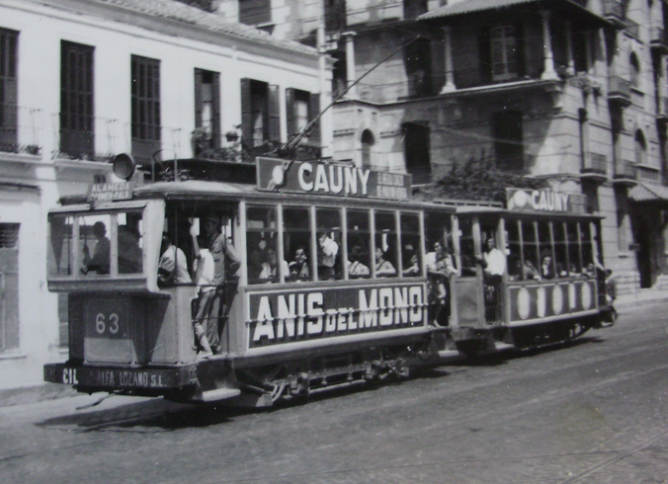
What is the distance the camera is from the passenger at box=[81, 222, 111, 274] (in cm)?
1005

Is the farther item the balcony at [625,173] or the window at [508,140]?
the balcony at [625,173]

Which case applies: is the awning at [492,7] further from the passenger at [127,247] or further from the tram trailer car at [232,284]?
the passenger at [127,247]

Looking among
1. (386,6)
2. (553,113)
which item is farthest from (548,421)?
(386,6)

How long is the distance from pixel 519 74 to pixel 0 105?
64.8 ft

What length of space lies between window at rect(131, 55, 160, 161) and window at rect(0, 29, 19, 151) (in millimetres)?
2722

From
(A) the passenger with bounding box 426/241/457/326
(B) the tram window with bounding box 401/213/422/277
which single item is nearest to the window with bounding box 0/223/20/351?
(B) the tram window with bounding box 401/213/422/277

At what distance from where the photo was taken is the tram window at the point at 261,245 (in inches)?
425

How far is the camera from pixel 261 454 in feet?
27.2

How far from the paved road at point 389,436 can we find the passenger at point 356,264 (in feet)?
5.59

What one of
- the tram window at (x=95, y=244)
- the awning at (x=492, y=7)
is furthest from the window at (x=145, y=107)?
the awning at (x=492, y=7)

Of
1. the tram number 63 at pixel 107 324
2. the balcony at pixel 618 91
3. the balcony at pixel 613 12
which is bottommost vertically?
the tram number 63 at pixel 107 324

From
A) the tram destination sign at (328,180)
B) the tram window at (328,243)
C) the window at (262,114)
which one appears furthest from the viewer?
the window at (262,114)

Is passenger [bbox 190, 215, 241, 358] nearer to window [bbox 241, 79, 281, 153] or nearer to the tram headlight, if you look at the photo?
the tram headlight

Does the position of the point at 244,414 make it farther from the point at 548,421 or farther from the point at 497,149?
the point at 497,149
